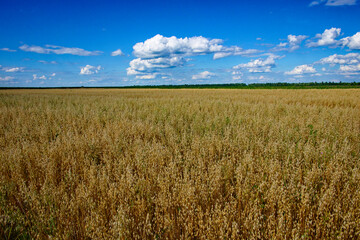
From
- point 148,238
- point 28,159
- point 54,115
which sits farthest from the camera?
point 54,115

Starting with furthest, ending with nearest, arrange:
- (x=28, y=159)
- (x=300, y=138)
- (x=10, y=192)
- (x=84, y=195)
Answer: (x=300, y=138) → (x=28, y=159) → (x=10, y=192) → (x=84, y=195)

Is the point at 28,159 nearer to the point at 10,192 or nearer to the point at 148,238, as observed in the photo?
the point at 10,192

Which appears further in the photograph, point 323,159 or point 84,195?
point 323,159

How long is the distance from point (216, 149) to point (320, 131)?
334cm

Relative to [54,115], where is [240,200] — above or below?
below

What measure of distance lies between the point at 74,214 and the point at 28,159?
200cm

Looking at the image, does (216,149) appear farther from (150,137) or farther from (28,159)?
(28,159)

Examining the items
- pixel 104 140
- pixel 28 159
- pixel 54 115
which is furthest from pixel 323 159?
pixel 54 115

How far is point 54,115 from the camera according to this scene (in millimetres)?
8117

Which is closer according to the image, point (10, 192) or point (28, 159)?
point (10, 192)

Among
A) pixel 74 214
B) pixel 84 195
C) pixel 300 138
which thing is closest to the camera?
pixel 74 214

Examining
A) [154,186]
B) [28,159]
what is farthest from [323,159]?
[28,159]

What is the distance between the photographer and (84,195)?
2328 millimetres

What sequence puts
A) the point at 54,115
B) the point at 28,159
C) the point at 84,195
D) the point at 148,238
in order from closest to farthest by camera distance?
1. the point at 148,238
2. the point at 84,195
3. the point at 28,159
4. the point at 54,115
